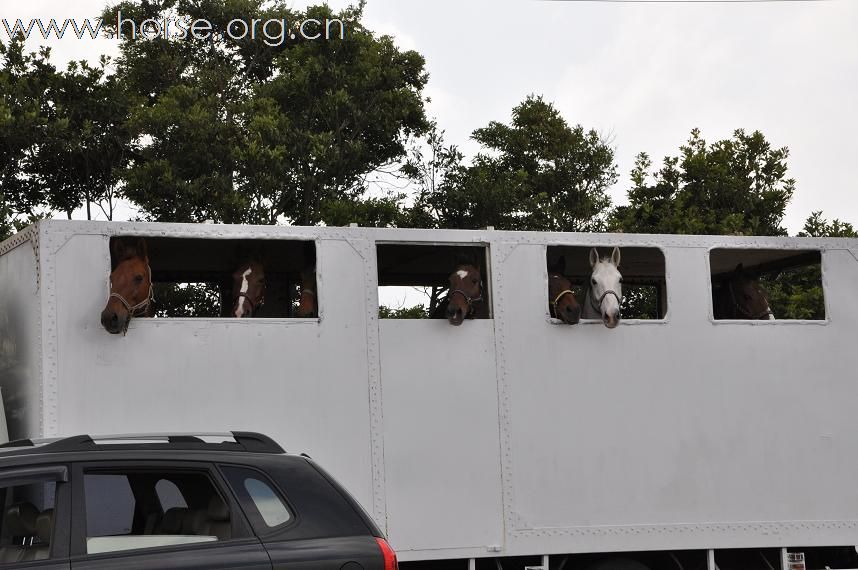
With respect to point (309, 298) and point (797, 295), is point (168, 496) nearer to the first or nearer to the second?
point (309, 298)

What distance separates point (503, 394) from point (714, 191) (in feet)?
54.4

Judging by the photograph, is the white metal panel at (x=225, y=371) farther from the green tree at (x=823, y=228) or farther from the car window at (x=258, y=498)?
the green tree at (x=823, y=228)

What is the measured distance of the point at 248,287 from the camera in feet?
27.1

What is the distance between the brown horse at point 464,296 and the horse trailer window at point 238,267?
1.02 m

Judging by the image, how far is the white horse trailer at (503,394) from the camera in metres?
7.47

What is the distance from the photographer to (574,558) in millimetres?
8422

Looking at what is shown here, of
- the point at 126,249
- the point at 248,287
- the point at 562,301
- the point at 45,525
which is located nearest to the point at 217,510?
the point at 45,525

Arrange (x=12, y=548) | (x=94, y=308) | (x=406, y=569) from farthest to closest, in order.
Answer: (x=406, y=569)
(x=94, y=308)
(x=12, y=548)

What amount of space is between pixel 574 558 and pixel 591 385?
4.34 ft

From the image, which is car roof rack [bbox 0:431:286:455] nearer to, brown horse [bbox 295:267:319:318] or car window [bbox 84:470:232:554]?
car window [bbox 84:470:232:554]

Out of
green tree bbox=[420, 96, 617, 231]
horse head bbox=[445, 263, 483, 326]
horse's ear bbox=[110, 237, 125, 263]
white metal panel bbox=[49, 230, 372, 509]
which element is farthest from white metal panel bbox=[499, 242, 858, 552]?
green tree bbox=[420, 96, 617, 231]

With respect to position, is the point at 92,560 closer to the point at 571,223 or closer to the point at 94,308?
the point at 94,308

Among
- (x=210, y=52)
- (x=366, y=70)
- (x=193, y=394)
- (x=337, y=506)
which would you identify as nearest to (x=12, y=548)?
(x=337, y=506)

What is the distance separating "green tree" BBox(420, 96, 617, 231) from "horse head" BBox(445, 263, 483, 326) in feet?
44.4
